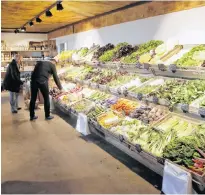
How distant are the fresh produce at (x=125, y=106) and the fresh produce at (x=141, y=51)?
0.76 metres

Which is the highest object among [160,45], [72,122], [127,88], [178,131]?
[160,45]

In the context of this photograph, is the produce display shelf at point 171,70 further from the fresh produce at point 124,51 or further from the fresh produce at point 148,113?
the fresh produce at point 148,113

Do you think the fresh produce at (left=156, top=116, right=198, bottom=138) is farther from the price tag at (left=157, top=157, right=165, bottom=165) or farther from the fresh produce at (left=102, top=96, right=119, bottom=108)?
the fresh produce at (left=102, top=96, right=119, bottom=108)

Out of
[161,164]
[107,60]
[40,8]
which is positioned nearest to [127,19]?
[107,60]

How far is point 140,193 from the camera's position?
3.24 metres

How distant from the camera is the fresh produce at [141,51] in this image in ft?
16.1

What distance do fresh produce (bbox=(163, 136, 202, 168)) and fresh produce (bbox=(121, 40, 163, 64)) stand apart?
2.03m

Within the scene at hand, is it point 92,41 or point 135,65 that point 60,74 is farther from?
point 135,65

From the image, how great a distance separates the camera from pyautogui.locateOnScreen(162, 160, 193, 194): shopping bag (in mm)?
2771

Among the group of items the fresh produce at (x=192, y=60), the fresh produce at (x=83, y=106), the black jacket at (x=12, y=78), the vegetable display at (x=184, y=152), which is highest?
the fresh produce at (x=192, y=60)

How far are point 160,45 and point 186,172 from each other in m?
2.56

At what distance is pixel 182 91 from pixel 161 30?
1777mm

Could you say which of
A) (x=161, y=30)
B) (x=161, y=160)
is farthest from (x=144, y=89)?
(x=161, y=160)

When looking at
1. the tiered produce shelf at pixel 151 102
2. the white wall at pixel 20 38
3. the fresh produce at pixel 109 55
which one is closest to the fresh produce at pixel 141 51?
the tiered produce shelf at pixel 151 102
